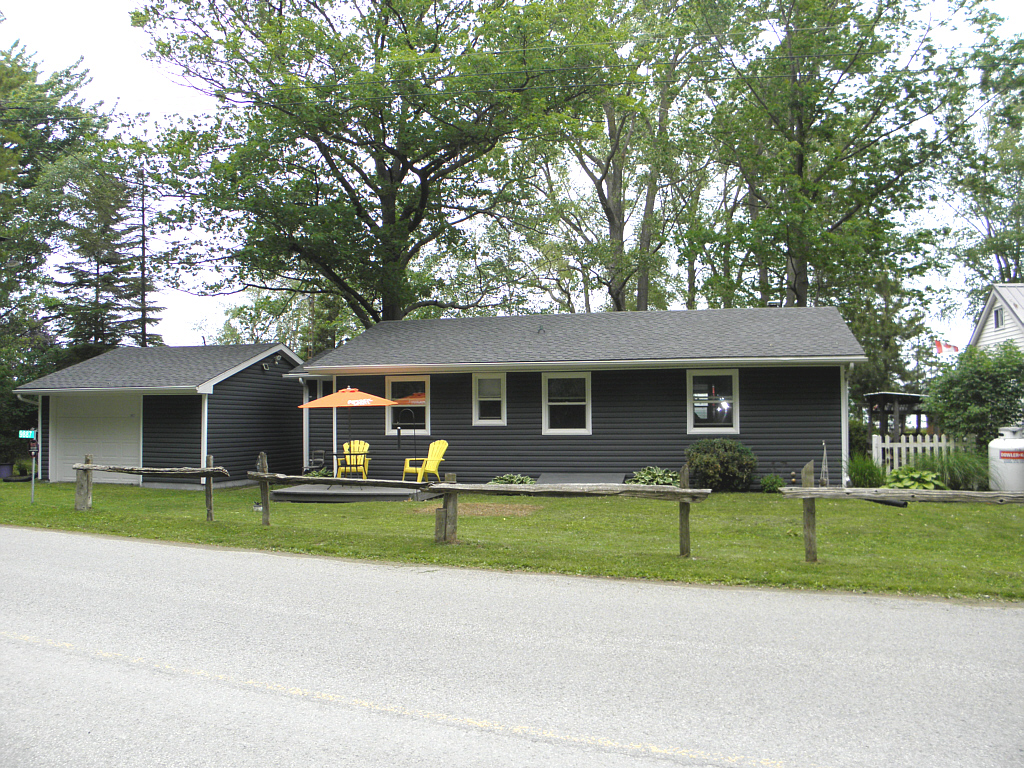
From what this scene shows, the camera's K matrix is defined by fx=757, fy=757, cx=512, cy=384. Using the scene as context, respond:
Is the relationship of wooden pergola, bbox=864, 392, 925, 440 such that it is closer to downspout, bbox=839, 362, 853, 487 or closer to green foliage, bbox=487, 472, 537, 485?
downspout, bbox=839, 362, 853, 487

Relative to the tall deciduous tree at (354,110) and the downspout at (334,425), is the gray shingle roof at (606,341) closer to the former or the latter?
the downspout at (334,425)

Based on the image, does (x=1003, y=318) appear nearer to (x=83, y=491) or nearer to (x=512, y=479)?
(x=512, y=479)

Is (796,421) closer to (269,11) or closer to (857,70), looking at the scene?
(857,70)

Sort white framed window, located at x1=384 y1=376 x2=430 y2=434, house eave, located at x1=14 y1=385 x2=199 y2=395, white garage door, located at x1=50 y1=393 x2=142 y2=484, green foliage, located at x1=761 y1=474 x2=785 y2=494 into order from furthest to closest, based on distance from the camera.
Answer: white garage door, located at x1=50 y1=393 x2=142 y2=484
house eave, located at x1=14 y1=385 x2=199 y2=395
white framed window, located at x1=384 y1=376 x2=430 y2=434
green foliage, located at x1=761 y1=474 x2=785 y2=494

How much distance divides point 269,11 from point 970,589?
87.3 ft

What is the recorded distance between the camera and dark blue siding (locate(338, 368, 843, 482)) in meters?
16.8

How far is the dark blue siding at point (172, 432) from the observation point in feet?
64.8

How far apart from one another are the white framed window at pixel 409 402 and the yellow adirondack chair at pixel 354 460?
2.52 ft

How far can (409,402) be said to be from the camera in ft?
61.3

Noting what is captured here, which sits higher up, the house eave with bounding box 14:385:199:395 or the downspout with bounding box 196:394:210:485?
the house eave with bounding box 14:385:199:395

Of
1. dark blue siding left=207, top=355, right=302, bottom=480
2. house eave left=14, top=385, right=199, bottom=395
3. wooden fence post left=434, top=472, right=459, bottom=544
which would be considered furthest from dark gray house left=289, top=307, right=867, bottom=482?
wooden fence post left=434, top=472, right=459, bottom=544

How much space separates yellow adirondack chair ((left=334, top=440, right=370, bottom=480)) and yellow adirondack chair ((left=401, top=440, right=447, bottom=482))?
107 cm

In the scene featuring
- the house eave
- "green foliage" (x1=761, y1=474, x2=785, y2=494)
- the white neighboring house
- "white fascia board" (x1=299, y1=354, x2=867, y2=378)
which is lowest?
"green foliage" (x1=761, y1=474, x2=785, y2=494)

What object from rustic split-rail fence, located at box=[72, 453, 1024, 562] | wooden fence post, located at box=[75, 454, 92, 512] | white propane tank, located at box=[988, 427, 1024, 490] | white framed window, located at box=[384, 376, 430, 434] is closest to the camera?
rustic split-rail fence, located at box=[72, 453, 1024, 562]
